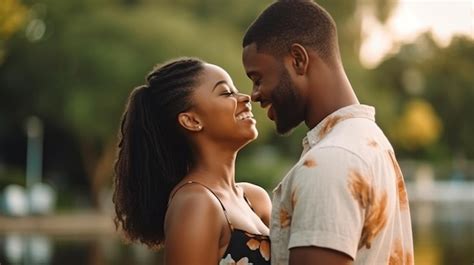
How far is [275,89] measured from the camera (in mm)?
2965

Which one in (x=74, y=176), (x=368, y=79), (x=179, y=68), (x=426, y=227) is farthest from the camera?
(x=368, y=79)

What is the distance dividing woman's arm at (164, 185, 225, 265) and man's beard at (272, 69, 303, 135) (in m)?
0.45

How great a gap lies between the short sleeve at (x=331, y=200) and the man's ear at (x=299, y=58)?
0.30m

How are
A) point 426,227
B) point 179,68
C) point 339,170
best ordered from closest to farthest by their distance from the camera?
point 339,170 → point 179,68 → point 426,227

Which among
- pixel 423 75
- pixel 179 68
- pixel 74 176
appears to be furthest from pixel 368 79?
pixel 179 68

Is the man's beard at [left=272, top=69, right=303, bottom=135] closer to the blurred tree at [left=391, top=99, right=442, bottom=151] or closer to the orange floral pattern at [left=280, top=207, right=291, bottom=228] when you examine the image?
the orange floral pattern at [left=280, top=207, right=291, bottom=228]

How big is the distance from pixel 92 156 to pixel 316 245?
1326 inches

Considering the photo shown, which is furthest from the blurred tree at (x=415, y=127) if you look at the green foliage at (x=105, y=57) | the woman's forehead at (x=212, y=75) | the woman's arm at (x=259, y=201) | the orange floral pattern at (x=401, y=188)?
the orange floral pattern at (x=401, y=188)

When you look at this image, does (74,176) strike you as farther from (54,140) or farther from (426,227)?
(426,227)

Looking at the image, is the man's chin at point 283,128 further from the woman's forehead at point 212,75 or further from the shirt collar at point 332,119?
the woman's forehead at point 212,75

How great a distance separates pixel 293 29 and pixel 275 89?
6.3 inches

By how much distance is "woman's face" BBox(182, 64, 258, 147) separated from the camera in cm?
361

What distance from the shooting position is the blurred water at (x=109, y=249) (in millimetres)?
18906

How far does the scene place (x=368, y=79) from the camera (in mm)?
42781
